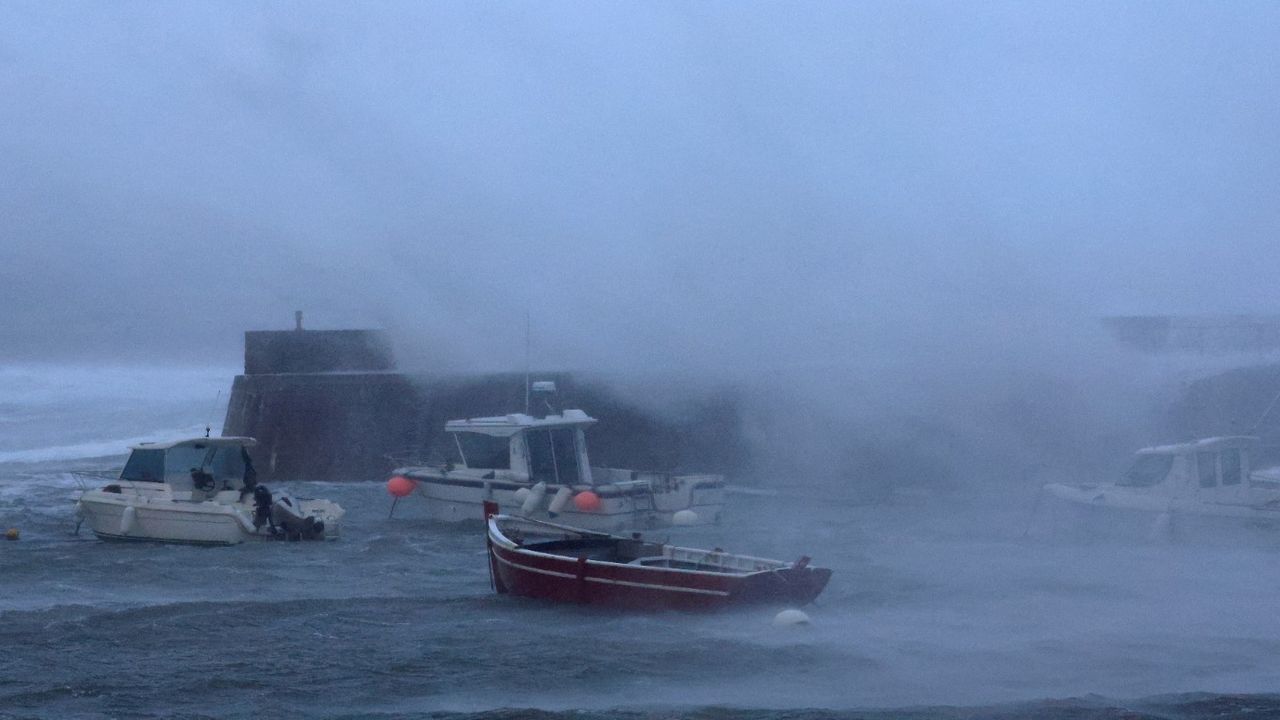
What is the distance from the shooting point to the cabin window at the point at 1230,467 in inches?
679

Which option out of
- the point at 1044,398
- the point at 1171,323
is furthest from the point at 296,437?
the point at 1171,323

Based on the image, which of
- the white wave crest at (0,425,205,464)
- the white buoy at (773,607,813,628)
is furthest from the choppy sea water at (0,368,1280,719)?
the white wave crest at (0,425,205,464)

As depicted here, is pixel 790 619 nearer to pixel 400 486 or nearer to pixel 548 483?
pixel 548 483

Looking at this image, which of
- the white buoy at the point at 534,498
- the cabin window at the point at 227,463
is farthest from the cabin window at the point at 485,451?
the cabin window at the point at 227,463

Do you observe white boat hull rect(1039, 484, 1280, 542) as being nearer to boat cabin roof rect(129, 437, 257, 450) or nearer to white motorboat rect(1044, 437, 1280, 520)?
white motorboat rect(1044, 437, 1280, 520)

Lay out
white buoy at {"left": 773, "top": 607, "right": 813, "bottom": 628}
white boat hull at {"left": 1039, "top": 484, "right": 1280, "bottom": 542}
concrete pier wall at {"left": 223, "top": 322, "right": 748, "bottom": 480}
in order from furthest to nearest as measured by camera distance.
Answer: concrete pier wall at {"left": 223, "top": 322, "right": 748, "bottom": 480} → white boat hull at {"left": 1039, "top": 484, "right": 1280, "bottom": 542} → white buoy at {"left": 773, "top": 607, "right": 813, "bottom": 628}

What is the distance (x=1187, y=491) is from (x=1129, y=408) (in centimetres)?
792

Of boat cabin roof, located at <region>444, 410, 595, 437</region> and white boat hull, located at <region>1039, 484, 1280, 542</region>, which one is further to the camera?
boat cabin roof, located at <region>444, 410, 595, 437</region>

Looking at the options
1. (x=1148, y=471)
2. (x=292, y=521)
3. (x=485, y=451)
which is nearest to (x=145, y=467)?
(x=292, y=521)

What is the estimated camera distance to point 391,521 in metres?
21.9

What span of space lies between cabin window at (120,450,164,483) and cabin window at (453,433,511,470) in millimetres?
4700

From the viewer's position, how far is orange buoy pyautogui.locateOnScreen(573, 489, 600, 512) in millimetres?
19531

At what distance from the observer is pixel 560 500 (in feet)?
64.6

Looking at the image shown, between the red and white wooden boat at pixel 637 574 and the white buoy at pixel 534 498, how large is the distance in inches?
161
